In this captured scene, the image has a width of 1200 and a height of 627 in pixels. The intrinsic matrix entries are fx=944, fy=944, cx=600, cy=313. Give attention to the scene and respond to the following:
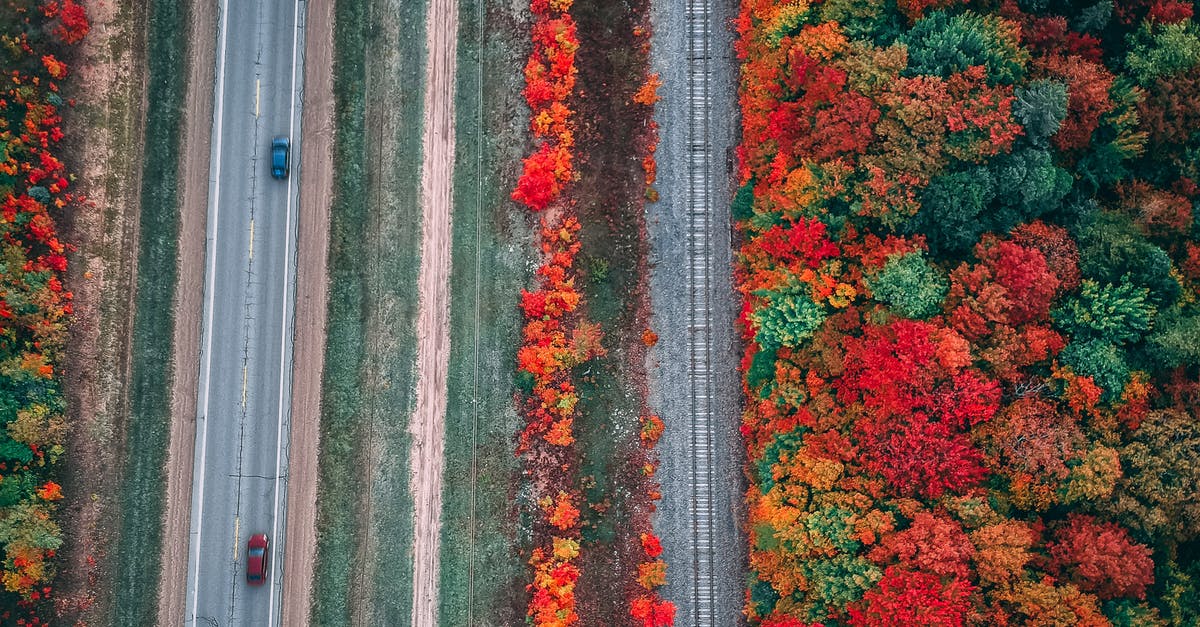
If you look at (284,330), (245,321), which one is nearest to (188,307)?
(245,321)

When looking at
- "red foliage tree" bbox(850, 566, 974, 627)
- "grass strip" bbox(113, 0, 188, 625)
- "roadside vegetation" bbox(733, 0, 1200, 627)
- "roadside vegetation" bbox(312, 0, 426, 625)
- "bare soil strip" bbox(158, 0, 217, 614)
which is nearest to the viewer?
"red foliage tree" bbox(850, 566, 974, 627)

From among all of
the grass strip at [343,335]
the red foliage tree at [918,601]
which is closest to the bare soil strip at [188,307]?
the grass strip at [343,335]

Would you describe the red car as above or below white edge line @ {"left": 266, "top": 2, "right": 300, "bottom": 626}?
below

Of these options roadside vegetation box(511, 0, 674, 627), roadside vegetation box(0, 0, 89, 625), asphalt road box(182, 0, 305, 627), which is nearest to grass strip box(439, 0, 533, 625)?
roadside vegetation box(511, 0, 674, 627)

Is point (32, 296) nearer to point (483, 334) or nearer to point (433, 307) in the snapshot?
point (433, 307)

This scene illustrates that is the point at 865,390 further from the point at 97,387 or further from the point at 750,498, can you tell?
the point at 97,387

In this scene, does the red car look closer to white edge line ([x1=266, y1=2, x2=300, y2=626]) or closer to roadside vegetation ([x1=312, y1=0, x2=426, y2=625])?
white edge line ([x1=266, y1=2, x2=300, y2=626])
